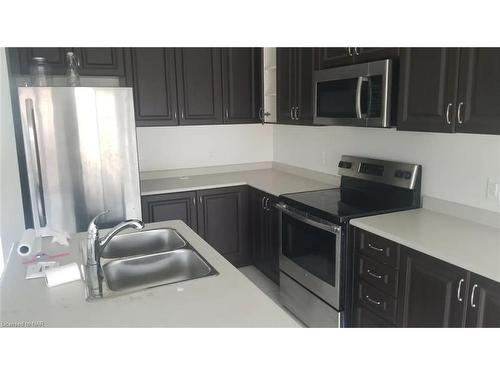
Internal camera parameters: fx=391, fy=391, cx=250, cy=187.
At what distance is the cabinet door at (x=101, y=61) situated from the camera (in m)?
3.11

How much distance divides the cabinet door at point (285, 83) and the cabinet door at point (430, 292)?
169 cm

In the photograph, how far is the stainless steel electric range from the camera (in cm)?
237

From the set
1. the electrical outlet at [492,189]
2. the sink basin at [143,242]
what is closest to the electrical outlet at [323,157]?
the electrical outlet at [492,189]

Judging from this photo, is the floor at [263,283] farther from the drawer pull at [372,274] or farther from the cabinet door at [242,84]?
the cabinet door at [242,84]

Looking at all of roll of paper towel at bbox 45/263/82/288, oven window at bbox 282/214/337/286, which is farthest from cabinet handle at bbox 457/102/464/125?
roll of paper towel at bbox 45/263/82/288

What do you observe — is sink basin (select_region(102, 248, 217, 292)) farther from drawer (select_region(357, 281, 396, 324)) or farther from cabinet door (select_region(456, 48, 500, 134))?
cabinet door (select_region(456, 48, 500, 134))

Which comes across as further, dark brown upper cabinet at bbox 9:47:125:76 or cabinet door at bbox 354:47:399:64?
dark brown upper cabinet at bbox 9:47:125:76

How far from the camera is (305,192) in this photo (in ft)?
9.86

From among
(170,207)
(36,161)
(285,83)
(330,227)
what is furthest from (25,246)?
(285,83)

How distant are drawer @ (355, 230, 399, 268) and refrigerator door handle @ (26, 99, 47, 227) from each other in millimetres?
A: 2121

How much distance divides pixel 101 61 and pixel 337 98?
193 centimetres

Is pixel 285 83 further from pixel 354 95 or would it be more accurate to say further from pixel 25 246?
pixel 25 246

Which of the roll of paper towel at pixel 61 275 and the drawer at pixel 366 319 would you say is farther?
the drawer at pixel 366 319

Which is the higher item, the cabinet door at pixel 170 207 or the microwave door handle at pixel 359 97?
the microwave door handle at pixel 359 97
